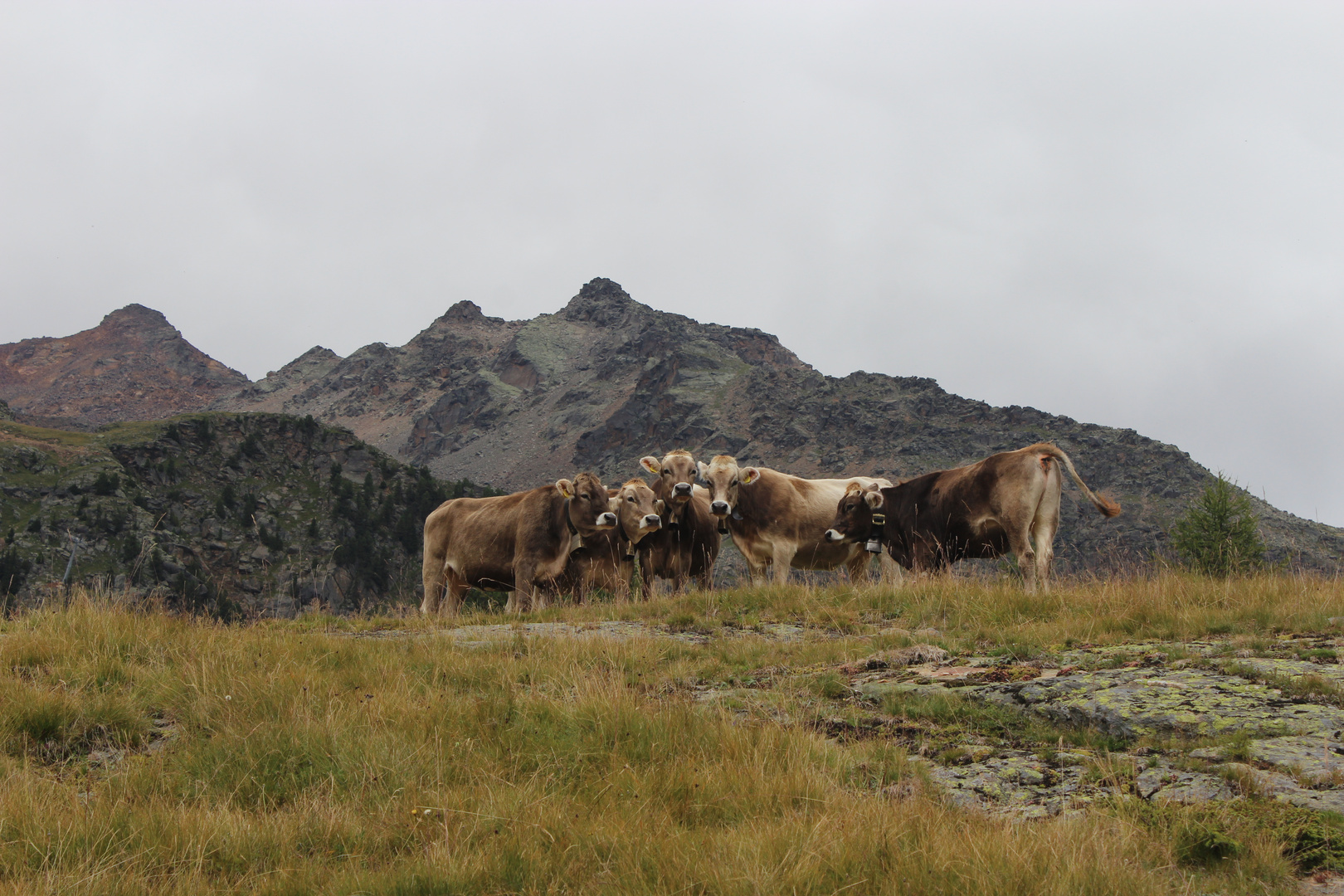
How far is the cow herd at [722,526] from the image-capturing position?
15.2m

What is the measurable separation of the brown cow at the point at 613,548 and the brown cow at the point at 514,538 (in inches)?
14.3

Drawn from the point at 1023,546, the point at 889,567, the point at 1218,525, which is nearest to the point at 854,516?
the point at 889,567

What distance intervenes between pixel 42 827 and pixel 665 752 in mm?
3215

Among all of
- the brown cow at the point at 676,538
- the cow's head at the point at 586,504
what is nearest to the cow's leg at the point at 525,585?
the cow's head at the point at 586,504

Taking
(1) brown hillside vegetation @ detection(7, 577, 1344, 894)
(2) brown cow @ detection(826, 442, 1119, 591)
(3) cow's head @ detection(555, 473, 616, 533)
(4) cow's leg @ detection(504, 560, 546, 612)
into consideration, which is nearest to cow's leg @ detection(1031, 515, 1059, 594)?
(2) brown cow @ detection(826, 442, 1119, 591)

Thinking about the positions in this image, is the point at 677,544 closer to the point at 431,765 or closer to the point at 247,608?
the point at 247,608

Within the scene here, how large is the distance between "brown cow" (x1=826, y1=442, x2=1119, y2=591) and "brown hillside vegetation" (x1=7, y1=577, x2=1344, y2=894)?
5798 mm

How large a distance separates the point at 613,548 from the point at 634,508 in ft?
3.03

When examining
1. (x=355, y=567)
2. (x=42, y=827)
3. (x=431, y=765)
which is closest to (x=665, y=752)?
(x=431, y=765)

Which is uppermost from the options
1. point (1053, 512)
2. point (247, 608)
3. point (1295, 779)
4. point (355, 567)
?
point (1053, 512)

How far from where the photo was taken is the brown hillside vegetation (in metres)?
3.73

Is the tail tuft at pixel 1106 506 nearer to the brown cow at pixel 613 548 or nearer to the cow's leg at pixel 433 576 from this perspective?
the brown cow at pixel 613 548

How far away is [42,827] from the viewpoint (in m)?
4.24

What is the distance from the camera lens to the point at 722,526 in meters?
18.3
